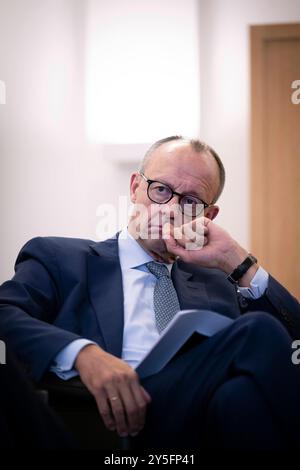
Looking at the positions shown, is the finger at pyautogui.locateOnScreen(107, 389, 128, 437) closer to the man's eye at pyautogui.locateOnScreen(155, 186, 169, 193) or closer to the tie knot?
the tie knot

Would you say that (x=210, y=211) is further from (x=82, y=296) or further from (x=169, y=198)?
(x=82, y=296)

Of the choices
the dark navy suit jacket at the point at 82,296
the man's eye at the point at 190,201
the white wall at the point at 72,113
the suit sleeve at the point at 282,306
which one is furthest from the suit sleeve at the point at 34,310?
the white wall at the point at 72,113

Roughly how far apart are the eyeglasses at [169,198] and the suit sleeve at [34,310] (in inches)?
14.4

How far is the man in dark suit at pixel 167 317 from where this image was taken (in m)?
0.99

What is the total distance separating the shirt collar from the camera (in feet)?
5.07

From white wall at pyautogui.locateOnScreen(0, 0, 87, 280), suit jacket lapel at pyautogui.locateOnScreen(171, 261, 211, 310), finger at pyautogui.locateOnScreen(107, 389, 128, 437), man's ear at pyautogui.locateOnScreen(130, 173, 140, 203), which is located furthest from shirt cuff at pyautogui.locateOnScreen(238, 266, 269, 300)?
white wall at pyautogui.locateOnScreen(0, 0, 87, 280)

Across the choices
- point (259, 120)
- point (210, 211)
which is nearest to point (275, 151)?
point (259, 120)

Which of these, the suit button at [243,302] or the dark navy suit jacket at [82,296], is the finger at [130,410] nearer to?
the dark navy suit jacket at [82,296]

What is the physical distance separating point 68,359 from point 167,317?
40 cm

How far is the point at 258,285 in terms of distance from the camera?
144cm

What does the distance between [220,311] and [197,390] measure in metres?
0.47

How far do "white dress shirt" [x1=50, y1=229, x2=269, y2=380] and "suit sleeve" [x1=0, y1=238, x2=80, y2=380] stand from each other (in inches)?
8.0
